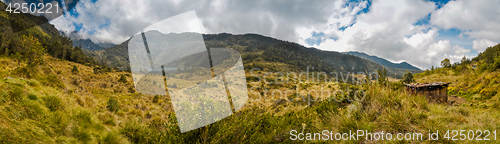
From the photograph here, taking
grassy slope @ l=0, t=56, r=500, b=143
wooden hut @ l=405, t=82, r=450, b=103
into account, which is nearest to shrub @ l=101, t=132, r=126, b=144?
grassy slope @ l=0, t=56, r=500, b=143

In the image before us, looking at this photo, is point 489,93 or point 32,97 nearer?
point 32,97

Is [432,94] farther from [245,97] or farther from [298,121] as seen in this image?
[245,97]

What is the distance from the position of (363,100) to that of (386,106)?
2.26 feet

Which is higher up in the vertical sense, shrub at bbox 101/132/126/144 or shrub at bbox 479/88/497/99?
shrub at bbox 479/88/497/99

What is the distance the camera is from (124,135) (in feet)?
20.1

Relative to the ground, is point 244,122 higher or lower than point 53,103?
lower

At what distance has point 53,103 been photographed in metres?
5.61

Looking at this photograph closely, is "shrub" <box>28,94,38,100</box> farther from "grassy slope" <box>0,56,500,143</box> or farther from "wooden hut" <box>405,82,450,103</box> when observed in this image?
"wooden hut" <box>405,82,450,103</box>

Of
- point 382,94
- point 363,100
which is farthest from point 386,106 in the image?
point 363,100

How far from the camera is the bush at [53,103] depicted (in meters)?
5.30

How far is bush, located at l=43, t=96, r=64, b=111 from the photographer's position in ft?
17.4

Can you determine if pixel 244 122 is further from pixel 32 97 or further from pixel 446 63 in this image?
pixel 446 63

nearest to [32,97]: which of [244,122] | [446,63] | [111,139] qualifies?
[111,139]

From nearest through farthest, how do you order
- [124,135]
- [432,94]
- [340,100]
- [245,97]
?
[245,97], [124,135], [340,100], [432,94]
